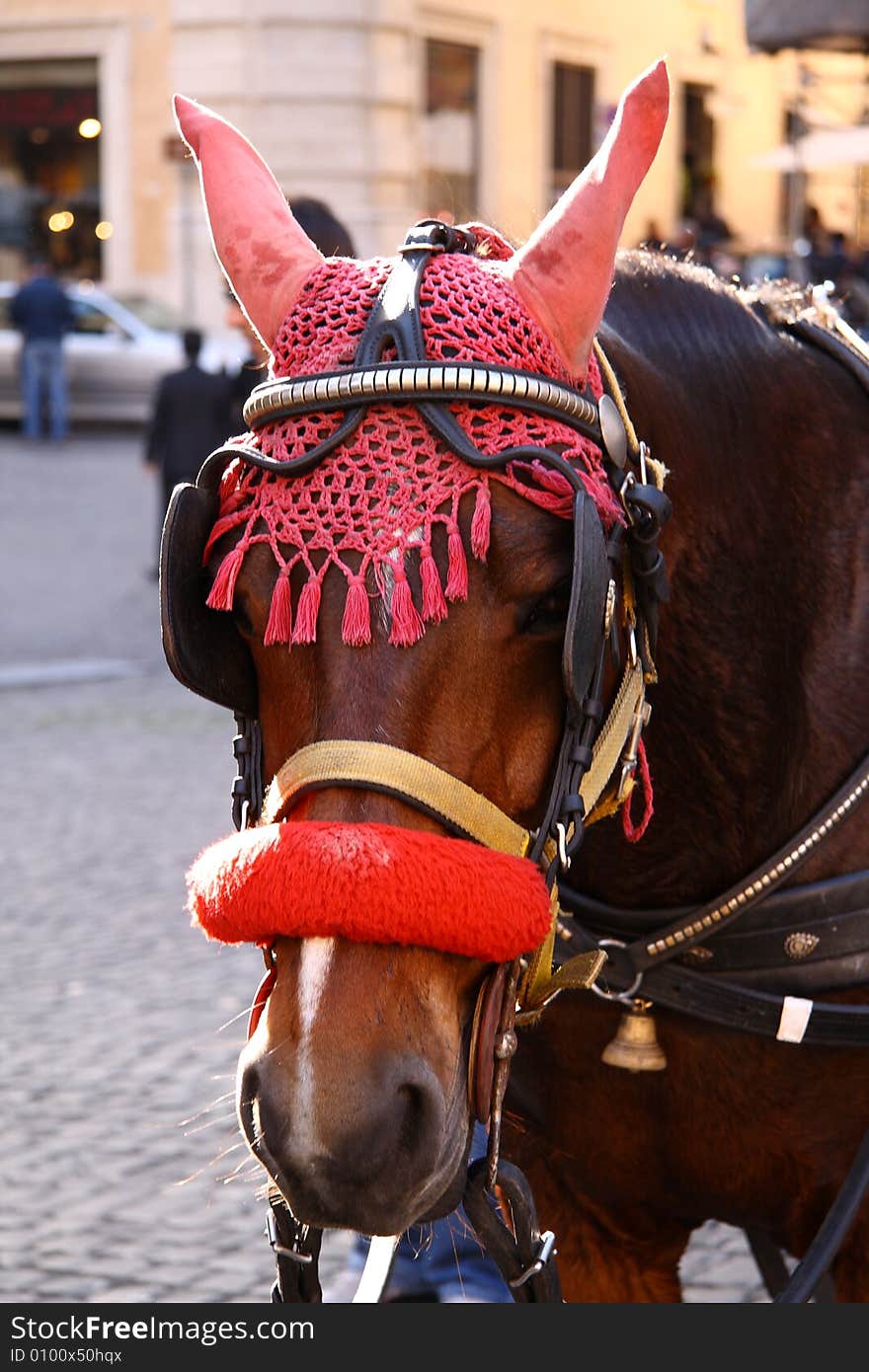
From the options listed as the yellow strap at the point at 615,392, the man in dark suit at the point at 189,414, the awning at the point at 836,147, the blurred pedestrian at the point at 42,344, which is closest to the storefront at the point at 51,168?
the blurred pedestrian at the point at 42,344

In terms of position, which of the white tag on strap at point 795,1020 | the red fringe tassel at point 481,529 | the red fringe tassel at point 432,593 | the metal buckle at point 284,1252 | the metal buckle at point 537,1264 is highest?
the red fringe tassel at point 481,529

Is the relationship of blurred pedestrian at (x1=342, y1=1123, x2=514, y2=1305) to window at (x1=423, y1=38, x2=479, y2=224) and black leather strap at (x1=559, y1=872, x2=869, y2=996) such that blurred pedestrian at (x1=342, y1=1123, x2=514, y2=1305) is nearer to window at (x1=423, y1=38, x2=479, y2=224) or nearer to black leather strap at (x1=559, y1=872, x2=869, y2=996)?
black leather strap at (x1=559, y1=872, x2=869, y2=996)

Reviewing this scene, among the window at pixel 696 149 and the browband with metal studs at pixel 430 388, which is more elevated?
the browband with metal studs at pixel 430 388

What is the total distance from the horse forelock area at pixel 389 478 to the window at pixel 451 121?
19835mm

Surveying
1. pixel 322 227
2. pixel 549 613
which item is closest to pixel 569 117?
pixel 322 227

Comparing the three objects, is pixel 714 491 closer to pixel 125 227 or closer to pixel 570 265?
pixel 570 265

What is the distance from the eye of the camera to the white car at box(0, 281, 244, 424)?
759 inches

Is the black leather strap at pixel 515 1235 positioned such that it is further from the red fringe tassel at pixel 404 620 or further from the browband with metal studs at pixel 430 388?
the browband with metal studs at pixel 430 388

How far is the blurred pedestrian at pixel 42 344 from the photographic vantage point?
18.3 metres

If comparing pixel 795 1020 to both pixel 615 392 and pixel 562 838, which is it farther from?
pixel 615 392

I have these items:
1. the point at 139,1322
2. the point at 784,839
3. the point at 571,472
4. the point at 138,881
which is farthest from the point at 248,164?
the point at 138,881

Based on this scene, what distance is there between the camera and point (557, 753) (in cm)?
190

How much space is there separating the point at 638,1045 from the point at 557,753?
2.02 ft

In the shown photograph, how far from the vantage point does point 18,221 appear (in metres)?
23.8
